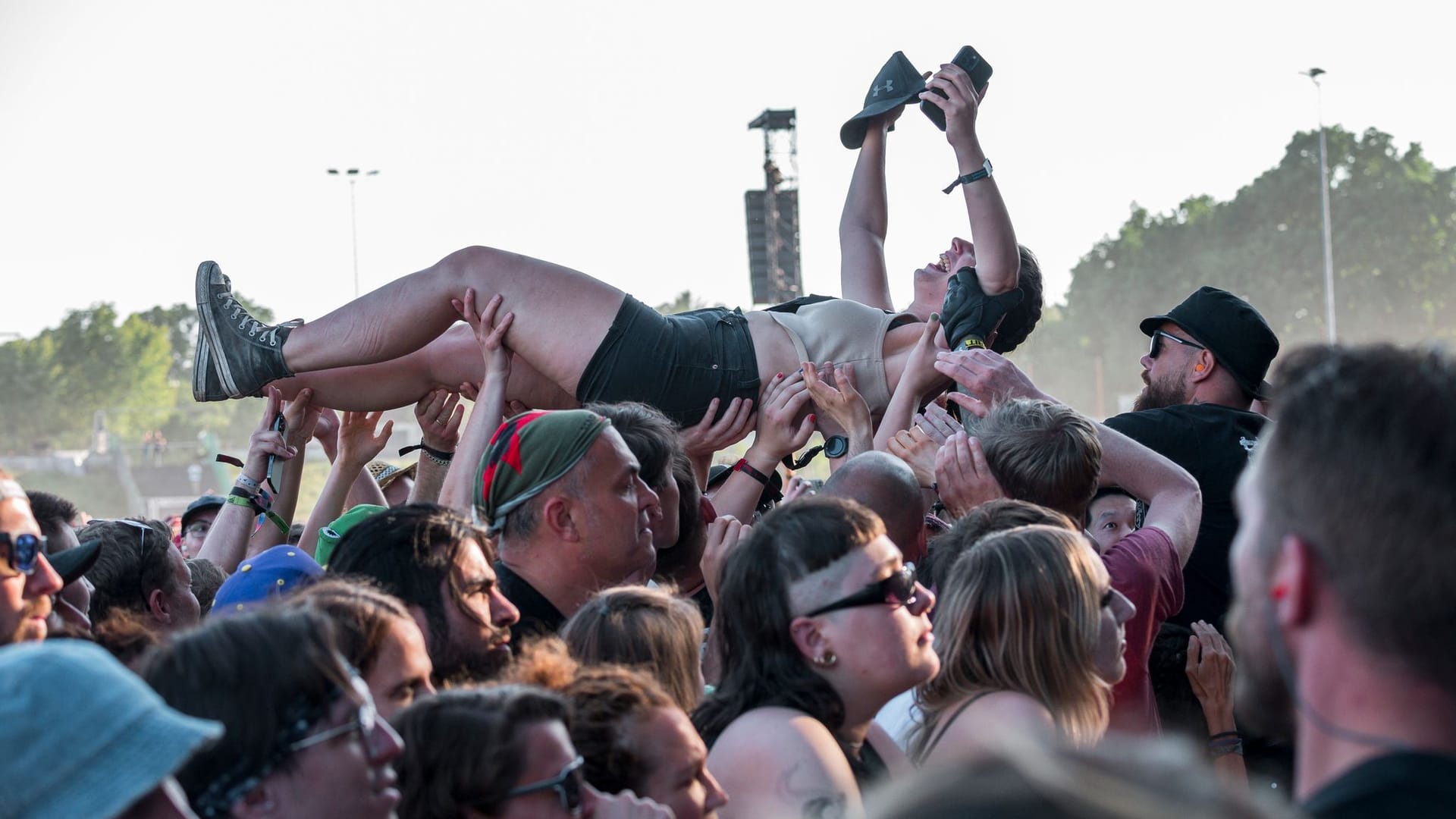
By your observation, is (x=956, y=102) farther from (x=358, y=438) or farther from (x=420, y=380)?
(x=358, y=438)

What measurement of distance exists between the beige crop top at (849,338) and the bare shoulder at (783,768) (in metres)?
2.33

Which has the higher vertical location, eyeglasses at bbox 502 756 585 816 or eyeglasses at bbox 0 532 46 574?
Answer: eyeglasses at bbox 0 532 46 574

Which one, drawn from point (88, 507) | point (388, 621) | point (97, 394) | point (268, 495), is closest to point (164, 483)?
point (88, 507)

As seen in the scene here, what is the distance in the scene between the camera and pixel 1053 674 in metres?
2.66

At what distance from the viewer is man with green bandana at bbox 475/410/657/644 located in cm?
320

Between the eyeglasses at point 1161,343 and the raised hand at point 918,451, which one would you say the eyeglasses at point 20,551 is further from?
the eyeglasses at point 1161,343

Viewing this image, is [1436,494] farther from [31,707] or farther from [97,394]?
[97,394]

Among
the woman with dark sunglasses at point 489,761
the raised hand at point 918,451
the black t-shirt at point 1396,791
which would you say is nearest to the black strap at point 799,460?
the raised hand at point 918,451

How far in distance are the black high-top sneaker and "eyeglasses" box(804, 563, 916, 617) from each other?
8.13 ft

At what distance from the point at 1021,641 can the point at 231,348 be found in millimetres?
2827

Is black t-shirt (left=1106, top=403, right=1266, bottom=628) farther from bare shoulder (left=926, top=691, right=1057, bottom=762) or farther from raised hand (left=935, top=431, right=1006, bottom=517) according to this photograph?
bare shoulder (left=926, top=691, right=1057, bottom=762)

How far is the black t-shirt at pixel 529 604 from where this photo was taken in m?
3.12

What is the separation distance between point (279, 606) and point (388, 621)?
377 mm

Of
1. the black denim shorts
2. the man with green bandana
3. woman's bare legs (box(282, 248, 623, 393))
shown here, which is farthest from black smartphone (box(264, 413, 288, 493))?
the man with green bandana
